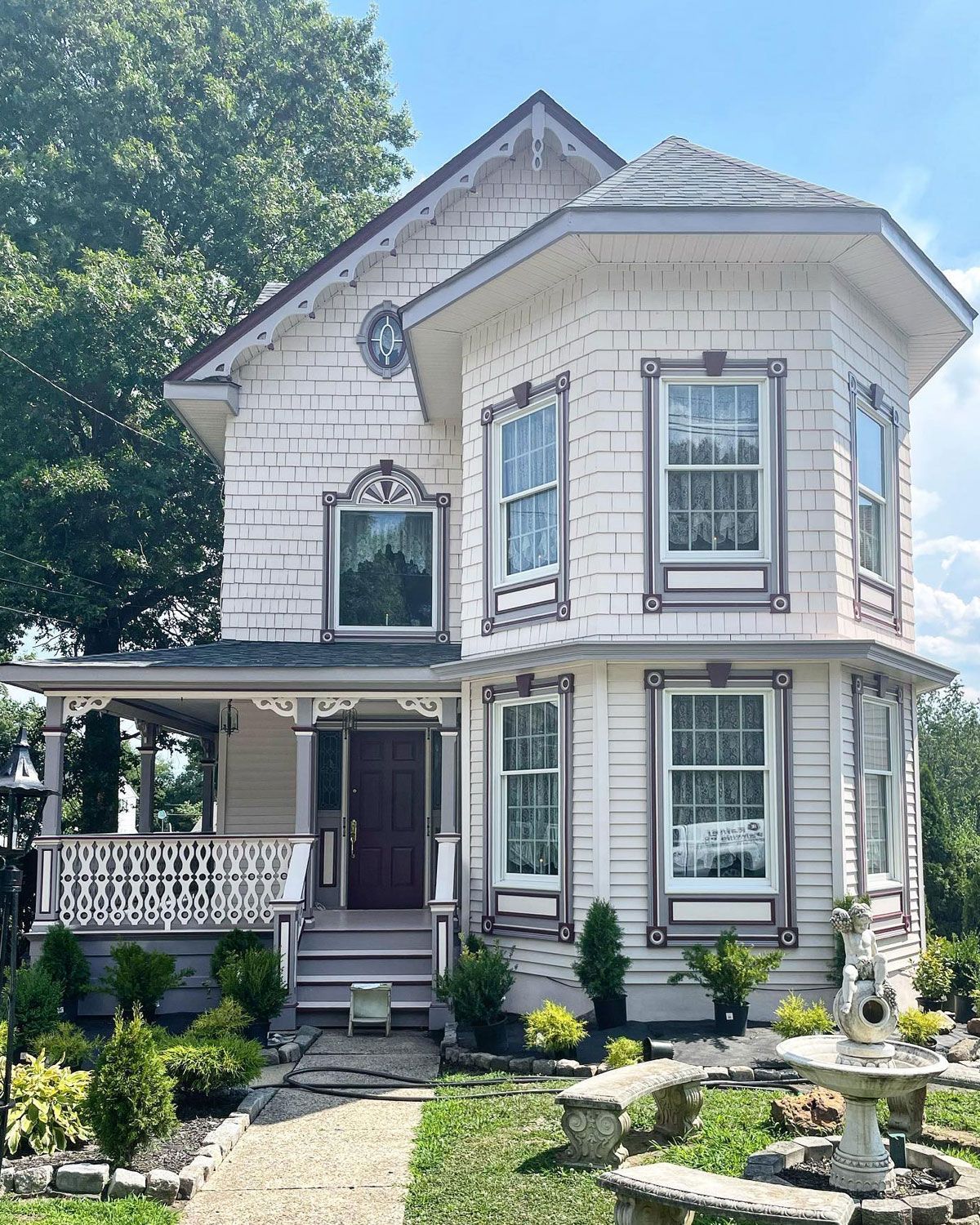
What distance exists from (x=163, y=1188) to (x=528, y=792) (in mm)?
6430

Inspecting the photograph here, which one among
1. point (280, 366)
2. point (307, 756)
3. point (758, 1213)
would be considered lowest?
point (758, 1213)

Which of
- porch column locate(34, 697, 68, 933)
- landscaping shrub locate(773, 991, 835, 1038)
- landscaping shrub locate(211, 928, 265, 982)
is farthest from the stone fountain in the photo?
porch column locate(34, 697, 68, 933)

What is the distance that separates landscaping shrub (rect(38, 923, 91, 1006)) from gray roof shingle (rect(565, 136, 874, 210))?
887 cm

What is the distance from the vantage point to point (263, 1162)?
7.73 metres

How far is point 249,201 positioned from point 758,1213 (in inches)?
990

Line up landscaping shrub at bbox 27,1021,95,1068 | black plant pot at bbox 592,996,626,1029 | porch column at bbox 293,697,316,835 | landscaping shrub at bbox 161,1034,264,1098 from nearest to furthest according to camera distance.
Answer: landscaping shrub at bbox 161,1034,264,1098, landscaping shrub at bbox 27,1021,95,1068, black plant pot at bbox 592,996,626,1029, porch column at bbox 293,697,316,835

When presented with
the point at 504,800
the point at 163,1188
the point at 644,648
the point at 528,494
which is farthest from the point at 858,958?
the point at 528,494

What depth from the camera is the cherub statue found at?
659cm

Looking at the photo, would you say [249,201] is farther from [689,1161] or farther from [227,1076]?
[689,1161]

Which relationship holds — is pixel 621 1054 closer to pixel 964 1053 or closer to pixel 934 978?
pixel 964 1053

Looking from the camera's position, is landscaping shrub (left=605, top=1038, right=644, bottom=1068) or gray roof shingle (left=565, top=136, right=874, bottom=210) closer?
landscaping shrub (left=605, top=1038, right=644, bottom=1068)

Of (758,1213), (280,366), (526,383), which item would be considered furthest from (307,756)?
(758,1213)

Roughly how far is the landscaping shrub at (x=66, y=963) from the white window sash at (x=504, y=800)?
4.33 metres

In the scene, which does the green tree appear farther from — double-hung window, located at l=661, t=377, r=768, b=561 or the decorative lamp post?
the decorative lamp post
